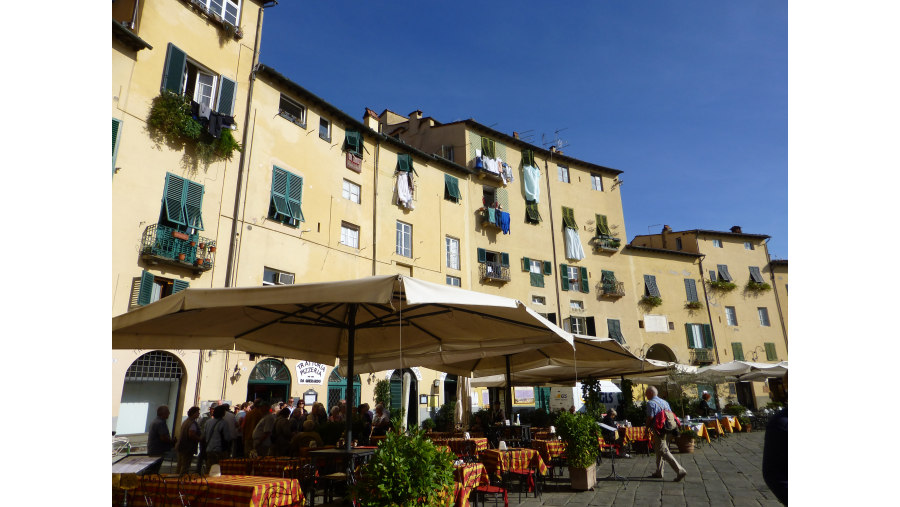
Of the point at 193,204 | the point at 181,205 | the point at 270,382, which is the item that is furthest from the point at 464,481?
the point at 193,204

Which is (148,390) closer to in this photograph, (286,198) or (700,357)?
(286,198)

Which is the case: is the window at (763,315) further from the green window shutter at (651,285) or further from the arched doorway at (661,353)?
the green window shutter at (651,285)

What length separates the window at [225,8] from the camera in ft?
54.3

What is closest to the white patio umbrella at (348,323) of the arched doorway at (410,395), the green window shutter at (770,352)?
the arched doorway at (410,395)

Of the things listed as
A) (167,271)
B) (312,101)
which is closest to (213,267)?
(167,271)

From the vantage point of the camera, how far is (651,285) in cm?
3077

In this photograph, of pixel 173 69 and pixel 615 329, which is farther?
pixel 615 329

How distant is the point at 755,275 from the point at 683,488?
107 ft

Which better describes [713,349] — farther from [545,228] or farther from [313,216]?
[313,216]

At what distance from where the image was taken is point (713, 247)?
3491 cm

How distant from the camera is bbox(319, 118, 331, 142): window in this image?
19844mm

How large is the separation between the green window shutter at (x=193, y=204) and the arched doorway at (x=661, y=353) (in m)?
25.0

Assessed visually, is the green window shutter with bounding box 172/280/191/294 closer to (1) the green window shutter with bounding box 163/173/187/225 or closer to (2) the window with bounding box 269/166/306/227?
(1) the green window shutter with bounding box 163/173/187/225

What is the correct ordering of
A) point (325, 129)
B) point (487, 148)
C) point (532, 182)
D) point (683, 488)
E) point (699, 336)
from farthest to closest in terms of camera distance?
point (699, 336)
point (532, 182)
point (487, 148)
point (325, 129)
point (683, 488)
